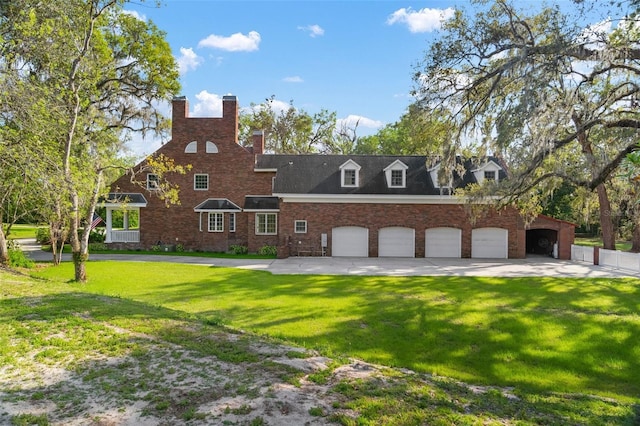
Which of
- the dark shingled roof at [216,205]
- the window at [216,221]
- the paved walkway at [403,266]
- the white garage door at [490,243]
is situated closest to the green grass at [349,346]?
the paved walkway at [403,266]

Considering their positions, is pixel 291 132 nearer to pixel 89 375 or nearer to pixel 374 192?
pixel 374 192

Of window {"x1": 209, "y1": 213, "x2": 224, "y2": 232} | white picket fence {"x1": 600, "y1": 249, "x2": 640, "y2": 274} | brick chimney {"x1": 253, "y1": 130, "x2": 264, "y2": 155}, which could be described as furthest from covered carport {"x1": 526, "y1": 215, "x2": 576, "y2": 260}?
window {"x1": 209, "y1": 213, "x2": 224, "y2": 232}

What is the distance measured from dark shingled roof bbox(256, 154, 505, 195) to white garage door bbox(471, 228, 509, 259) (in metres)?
3.42

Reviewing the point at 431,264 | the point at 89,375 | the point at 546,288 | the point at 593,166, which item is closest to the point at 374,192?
the point at 431,264

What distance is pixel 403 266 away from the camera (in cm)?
2062

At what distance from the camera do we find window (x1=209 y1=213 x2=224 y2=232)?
27562 millimetres

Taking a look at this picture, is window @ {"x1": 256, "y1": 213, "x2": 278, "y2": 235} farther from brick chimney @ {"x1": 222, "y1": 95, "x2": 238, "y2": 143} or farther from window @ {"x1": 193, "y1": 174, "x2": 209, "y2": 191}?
brick chimney @ {"x1": 222, "y1": 95, "x2": 238, "y2": 143}

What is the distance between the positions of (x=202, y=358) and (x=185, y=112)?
24.7 metres

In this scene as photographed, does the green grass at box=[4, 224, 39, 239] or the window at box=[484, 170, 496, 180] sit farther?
the green grass at box=[4, 224, 39, 239]

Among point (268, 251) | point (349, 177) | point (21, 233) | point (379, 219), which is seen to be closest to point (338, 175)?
point (349, 177)

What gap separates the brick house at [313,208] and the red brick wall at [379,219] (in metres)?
0.06

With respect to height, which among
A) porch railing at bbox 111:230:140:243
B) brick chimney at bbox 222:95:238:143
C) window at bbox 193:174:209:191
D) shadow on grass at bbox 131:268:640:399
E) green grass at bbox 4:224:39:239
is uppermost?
brick chimney at bbox 222:95:238:143

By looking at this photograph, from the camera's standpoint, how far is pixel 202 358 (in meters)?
6.29

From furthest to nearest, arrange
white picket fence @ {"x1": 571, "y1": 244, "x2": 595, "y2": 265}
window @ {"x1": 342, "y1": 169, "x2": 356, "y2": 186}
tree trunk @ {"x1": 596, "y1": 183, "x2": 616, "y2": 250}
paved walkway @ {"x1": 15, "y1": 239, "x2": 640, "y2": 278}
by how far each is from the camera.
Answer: window @ {"x1": 342, "y1": 169, "x2": 356, "y2": 186}, tree trunk @ {"x1": 596, "y1": 183, "x2": 616, "y2": 250}, white picket fence @ {"x1": 571, "y1": 244, "x2": 595, "y2": 265}, paved walkway @ {"x1": 15, "y1": 239, "x2": 640, "y2": 278}
